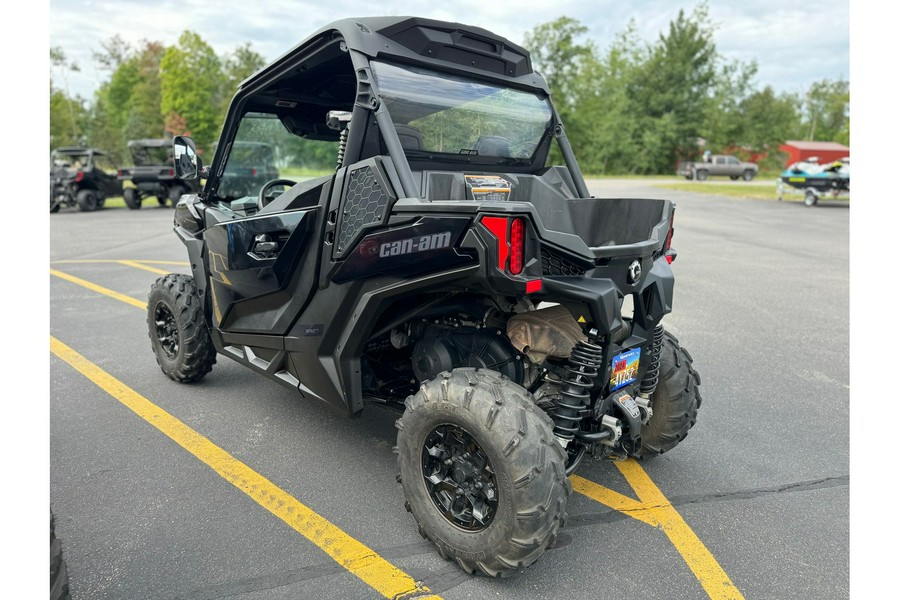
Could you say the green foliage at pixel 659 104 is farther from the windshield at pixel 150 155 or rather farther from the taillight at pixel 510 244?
the taillight at pixel 510 244

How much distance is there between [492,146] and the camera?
3.39 meters

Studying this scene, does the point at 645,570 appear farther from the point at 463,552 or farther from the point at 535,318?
the point at 535,318

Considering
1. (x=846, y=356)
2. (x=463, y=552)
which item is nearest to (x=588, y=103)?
(x=846, y=356)

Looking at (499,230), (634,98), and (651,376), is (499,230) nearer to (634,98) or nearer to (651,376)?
(651,376)

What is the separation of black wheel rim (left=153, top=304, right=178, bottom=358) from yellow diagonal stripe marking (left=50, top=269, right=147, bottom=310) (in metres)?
2.68

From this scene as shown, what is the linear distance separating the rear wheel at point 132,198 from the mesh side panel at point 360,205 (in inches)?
770

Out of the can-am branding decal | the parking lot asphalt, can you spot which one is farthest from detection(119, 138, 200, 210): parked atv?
the can-am branding decal

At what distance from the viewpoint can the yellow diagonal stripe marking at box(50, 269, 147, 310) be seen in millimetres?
7172

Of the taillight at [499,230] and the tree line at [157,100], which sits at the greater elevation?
the tree line at [157,100]

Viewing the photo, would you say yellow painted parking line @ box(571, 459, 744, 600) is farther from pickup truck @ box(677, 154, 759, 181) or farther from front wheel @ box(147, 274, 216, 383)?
pickup truck @ box(677, 154, 759, 181)

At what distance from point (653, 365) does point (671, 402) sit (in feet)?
0.99

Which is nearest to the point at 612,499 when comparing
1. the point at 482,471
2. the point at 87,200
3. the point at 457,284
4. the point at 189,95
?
the point at 482,471

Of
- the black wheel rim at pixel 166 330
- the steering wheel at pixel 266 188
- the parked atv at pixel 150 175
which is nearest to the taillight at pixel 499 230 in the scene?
the steering wheel at pixel 266 188

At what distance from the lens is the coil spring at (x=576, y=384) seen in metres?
2.50
